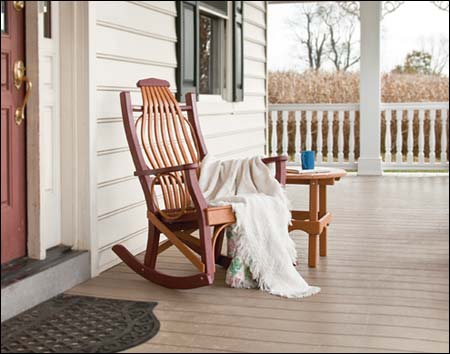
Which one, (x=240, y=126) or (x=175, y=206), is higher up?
(x=240, y=126)

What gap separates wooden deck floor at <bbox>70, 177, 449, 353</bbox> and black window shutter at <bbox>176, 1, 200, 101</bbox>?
4.27 ft

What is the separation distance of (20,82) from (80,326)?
42.4 inches

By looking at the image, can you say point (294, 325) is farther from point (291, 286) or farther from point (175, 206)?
point (175, 206)

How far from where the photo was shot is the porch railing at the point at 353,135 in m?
4.48

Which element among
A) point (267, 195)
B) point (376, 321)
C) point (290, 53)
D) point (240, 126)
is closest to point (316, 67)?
point (290, 53)

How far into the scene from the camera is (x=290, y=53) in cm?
991

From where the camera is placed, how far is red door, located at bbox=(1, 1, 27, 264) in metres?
3.19

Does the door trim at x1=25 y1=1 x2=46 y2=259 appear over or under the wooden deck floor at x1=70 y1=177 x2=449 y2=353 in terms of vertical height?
over

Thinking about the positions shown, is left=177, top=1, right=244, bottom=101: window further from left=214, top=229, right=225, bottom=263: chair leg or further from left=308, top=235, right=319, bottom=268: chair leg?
left=308, top=235, right=319, bottom=268: chair leg

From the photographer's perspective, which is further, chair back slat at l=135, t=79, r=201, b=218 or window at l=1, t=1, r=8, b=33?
chair back slat at l=135, t=79, r=201, b=218

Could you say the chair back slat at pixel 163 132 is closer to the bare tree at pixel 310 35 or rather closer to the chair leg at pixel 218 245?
the chair leg at pixel 218 245

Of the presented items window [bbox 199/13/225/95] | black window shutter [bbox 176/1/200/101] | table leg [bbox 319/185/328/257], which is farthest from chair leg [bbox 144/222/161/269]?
window [bbox 199/13/225/95]

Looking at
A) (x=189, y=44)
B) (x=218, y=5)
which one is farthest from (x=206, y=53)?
(x=189, y=44)

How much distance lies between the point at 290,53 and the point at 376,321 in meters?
7.24
